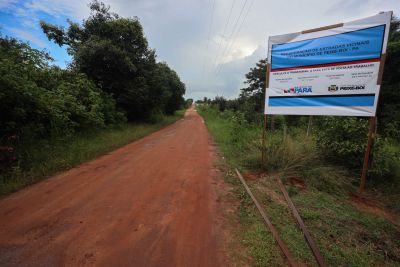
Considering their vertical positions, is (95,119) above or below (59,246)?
above

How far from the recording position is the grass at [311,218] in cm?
225

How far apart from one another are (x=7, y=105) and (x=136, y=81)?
8105 millimetres

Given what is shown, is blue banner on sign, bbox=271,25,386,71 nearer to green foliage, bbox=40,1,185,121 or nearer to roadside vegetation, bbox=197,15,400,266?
roadside vegetation, bbox=197,15,400,266

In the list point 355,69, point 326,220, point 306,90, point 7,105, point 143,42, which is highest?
point 143,42

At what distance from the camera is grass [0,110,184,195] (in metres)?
3.93

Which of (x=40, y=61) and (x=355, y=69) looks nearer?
(x=355, y=69)

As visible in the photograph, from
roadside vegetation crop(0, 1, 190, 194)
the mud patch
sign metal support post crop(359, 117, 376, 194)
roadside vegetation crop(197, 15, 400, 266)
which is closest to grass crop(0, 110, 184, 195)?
roadside vegetation crop(0, 1, 190, 194)

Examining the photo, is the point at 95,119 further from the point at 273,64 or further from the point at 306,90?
the point at 306,90

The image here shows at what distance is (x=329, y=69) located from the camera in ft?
13.2

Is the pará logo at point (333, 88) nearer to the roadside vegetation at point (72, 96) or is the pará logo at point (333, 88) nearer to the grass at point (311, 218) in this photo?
the grass at point (311, 218)

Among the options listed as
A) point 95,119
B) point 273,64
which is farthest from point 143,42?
point 273,64

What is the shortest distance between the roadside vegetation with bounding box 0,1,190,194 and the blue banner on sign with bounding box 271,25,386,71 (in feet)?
18.6

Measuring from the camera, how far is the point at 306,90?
4344 mm

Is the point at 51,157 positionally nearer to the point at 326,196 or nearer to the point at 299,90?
the point at 299,90
